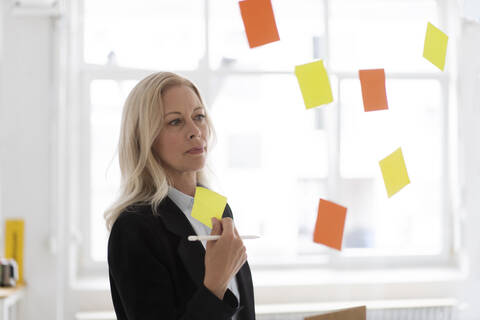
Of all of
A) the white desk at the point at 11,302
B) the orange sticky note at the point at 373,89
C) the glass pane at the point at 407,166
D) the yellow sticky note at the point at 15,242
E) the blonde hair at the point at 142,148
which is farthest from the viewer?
the glass pane at the point at 407,166

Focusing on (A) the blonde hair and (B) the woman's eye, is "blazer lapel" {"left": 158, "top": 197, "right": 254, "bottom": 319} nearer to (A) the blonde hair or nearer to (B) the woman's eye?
(A) the blonde hair

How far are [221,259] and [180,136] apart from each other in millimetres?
311

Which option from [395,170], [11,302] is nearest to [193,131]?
[395,170]

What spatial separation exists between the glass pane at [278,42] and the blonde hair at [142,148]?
1.88 m

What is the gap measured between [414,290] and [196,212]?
7.37 ft

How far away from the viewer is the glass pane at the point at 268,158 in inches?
114

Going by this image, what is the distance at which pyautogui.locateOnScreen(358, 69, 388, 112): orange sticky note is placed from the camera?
1291mm

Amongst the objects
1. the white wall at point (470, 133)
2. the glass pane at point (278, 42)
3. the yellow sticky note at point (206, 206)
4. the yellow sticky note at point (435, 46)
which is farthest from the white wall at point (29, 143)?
the white wall at point (470, 133)

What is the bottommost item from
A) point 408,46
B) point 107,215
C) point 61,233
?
point 61,233

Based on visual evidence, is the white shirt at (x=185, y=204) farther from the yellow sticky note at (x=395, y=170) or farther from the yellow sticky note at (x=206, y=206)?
the yellow sticky note at (x=395, y=170)

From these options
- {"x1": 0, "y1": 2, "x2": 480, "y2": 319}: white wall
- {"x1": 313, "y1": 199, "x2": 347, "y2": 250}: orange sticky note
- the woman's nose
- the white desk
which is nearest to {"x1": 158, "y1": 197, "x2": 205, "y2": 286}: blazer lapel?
the woman's nose

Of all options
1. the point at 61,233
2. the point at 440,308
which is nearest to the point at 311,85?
the point at 61,233

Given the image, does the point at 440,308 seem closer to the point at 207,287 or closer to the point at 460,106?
the point at 460,106

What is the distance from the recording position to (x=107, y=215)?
3.43ft
